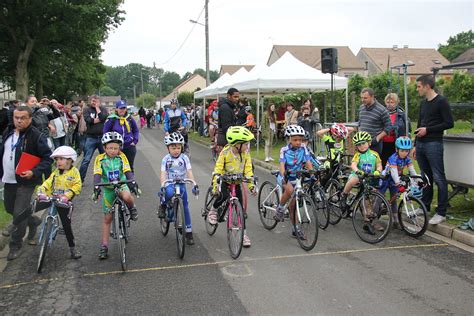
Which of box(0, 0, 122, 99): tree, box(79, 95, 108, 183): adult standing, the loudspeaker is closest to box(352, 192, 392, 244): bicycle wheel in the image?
box(79, 95, 108, 183): adult standing

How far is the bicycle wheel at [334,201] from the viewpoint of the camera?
7.51 metres

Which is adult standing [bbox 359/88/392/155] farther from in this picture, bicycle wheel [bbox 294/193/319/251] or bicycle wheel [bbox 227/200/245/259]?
bicycle wheel [bbox 227/200/245/259]

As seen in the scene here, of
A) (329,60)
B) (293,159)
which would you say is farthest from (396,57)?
(293,159)

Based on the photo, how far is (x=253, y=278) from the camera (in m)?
5.14

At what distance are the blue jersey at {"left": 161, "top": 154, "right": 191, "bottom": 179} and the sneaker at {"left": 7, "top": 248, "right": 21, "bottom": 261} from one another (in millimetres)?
2155

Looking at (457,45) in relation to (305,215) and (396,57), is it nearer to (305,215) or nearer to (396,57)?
(396,57)

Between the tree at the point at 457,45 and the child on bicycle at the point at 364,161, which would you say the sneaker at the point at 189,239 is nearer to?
the child on bicycle at the point at 364,161

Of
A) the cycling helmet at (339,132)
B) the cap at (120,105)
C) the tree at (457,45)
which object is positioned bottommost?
the cycling helmet at (339,132)

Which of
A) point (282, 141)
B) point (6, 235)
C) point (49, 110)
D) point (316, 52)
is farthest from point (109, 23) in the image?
point (316, 52)

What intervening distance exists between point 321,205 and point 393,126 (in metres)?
2.19

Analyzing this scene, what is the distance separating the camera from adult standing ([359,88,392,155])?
7738 millimetres

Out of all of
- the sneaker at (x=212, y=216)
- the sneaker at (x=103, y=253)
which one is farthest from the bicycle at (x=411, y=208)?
the sneaker at (x=103, y=253)

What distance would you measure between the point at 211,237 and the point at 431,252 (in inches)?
119

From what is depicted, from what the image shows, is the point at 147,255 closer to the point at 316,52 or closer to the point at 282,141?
the point at 282,141
